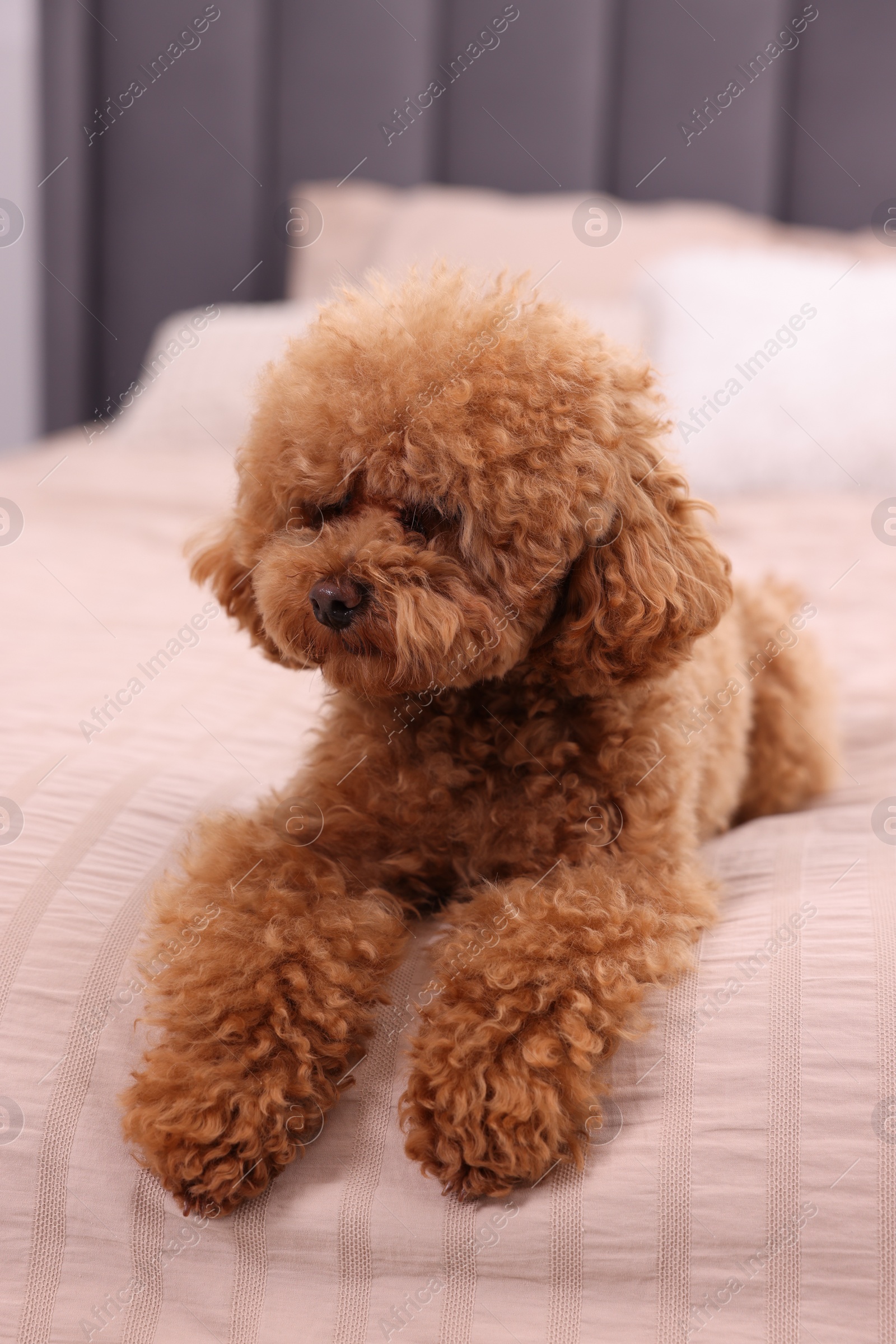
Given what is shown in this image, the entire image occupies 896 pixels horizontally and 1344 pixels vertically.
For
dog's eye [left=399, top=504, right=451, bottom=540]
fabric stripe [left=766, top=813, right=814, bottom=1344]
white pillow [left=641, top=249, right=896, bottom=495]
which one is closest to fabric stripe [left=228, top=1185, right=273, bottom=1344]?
fabric stripe [left=766, top=813, right=814, bottom=1344]

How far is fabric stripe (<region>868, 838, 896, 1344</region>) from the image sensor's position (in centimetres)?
75

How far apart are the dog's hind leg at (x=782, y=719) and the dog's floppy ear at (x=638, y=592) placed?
414 millimetres

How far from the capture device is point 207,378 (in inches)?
109

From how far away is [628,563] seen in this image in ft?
3.24

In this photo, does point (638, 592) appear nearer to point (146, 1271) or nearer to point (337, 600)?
point (337, 600)

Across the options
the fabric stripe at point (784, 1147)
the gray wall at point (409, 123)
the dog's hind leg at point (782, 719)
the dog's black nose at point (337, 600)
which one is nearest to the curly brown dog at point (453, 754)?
the dog's black nose at point (337, 600)

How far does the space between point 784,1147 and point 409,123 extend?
3.42 metres

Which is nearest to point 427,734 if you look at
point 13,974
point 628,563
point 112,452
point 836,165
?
point 628,563

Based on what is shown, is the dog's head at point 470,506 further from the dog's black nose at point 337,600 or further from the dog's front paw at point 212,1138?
the dog's front paw at point 212,1138

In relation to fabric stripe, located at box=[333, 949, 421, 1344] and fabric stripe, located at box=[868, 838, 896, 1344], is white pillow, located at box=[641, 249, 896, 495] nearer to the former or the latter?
fabric stripe, located at box=[868, 838, 896, 1344]

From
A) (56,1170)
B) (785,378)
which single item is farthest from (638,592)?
(785,378)

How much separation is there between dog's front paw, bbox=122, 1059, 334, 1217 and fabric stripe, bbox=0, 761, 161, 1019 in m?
0.16

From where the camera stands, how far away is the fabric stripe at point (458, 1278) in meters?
0.79

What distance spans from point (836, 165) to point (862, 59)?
0.93ft
